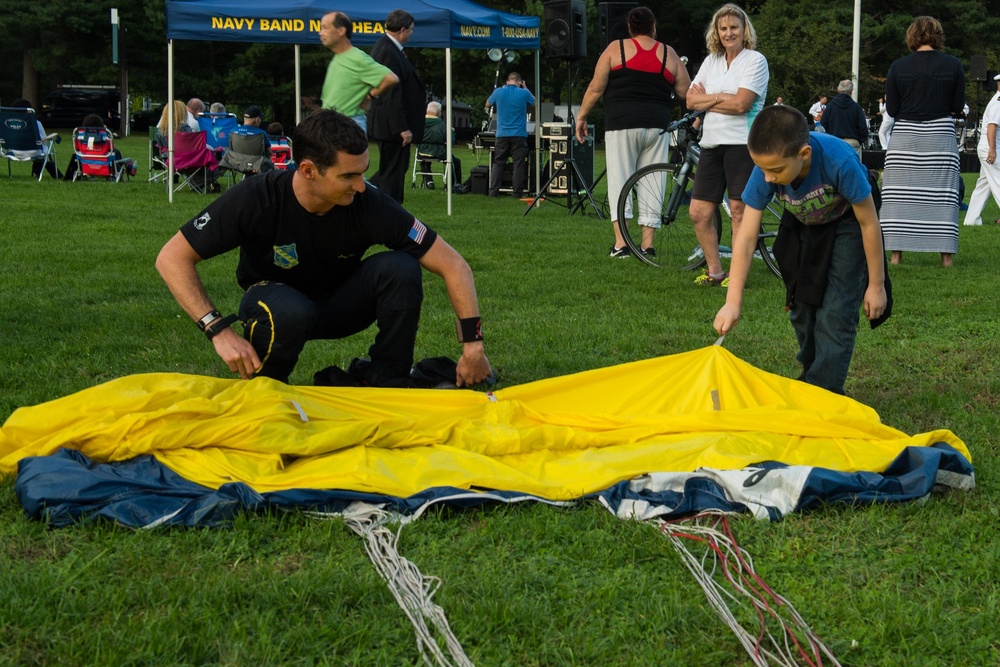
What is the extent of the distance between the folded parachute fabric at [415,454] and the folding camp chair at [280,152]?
12841 millimetres

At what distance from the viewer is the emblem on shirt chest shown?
4266 mm

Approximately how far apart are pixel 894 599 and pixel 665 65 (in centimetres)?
649

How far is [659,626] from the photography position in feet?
8.48

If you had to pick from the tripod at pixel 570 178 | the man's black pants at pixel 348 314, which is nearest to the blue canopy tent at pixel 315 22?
the tripod at pixel 570 178

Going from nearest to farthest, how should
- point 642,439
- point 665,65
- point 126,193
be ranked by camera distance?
point 642,439 < point 665,65 < point 126,193

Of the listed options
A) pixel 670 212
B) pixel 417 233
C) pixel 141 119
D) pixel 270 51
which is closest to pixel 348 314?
pixel 417 233

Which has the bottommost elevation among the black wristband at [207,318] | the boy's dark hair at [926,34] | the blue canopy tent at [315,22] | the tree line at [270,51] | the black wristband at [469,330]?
the black wristband at [469,330]

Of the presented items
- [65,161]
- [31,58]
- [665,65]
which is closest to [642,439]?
[665,65]

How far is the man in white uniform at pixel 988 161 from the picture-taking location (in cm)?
1130

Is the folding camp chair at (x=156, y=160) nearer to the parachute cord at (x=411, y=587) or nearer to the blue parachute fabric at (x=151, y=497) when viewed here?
the blue parachute fabric at (x=151, y=497)

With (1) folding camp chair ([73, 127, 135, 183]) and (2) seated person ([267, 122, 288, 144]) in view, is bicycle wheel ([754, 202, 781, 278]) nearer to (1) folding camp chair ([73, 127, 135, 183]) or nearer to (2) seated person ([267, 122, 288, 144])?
(2) seated person ([267, 122, 288, 144])

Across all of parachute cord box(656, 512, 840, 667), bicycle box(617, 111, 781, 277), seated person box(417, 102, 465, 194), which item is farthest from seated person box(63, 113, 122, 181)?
parachute cord box(656, 512, 840, 667)

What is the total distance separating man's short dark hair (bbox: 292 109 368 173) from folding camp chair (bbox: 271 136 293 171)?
12.6m

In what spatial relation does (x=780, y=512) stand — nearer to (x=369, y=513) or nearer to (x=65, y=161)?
(x=369, y=513)
